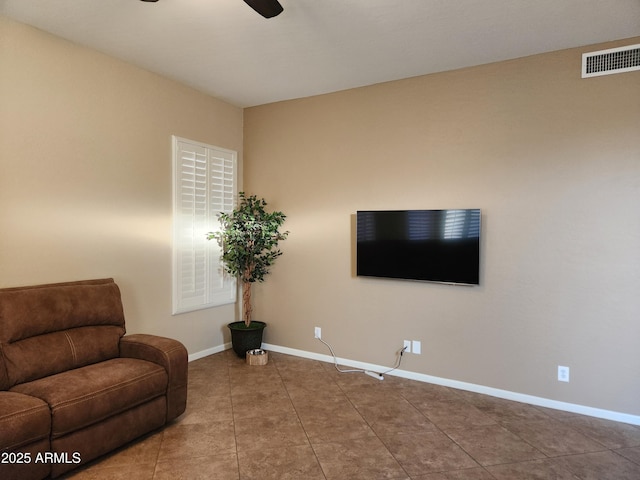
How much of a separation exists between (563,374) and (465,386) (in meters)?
0.79

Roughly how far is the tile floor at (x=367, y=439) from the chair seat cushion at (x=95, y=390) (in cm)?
32

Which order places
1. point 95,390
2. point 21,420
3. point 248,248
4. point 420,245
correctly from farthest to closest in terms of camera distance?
point 248,248 → point 420,245 → point 95,390 → point 21,420

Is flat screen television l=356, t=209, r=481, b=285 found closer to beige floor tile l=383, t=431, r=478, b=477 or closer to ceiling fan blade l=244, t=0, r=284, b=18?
beige floor tile l=383, t=431, r=478, b=477

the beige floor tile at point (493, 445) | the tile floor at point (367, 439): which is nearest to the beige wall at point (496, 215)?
the tile floor at point (367, 439)

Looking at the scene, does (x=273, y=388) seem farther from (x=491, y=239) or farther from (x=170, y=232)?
(x=491, y=239)

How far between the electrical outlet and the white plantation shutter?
3400 millimetres

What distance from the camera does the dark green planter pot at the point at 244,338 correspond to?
14.3 feet

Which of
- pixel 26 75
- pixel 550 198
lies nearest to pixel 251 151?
pixel 26 75

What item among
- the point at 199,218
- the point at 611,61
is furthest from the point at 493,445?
the point at 199,218

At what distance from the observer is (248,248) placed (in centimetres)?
447

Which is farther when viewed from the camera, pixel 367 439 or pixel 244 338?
pixel 244 338

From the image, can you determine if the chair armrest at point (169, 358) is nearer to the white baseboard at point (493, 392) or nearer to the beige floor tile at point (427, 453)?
the beige floor tile at point (427, 453)

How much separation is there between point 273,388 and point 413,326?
1.43 metres

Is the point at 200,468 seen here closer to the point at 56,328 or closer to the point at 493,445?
the point at 56,328
